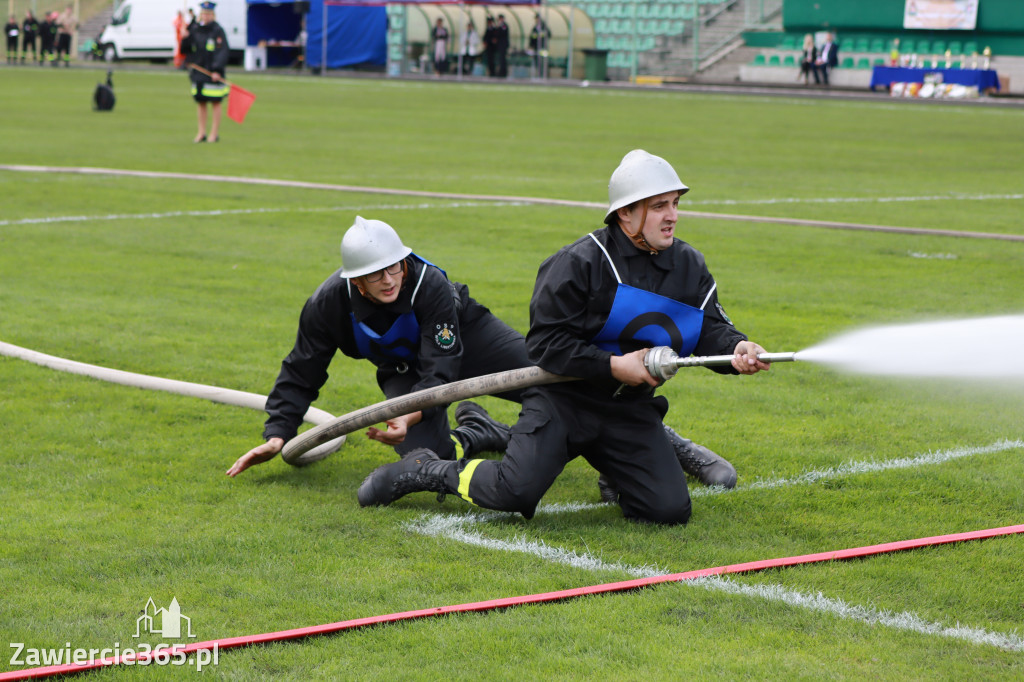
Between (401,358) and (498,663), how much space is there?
7.52ft

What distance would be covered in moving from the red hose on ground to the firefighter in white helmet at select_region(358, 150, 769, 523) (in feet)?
1.90

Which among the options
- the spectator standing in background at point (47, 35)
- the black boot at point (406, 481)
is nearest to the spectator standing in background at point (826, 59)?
the spectator standing in background at point (47, 35)

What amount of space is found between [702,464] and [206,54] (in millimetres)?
16748

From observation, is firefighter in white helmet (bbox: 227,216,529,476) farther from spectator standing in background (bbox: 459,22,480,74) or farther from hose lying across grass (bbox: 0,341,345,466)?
spectator standing in background (bbox: 459,22,480,74)

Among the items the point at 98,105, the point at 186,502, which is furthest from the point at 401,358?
the point at 98,105

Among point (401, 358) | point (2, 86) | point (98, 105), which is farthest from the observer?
point (2, 86)

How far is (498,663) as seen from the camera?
3.84 m

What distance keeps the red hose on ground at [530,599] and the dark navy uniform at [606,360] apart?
1.91ft

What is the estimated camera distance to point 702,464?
5.69 metres

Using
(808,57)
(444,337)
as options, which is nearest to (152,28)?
(808,57)

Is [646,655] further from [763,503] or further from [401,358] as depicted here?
[401,358]

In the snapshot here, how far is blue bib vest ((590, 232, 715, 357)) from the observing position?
505 cm

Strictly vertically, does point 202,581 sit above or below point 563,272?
below

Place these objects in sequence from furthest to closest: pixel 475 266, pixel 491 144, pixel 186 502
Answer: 1. pixel 491 144
2. pixel 475 266
3. pixel 186 502
